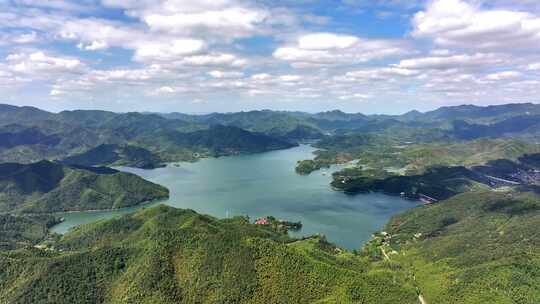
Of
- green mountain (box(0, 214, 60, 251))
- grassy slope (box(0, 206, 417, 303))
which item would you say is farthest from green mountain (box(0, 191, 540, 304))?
green mountain (box(0, 214, 60, 251))

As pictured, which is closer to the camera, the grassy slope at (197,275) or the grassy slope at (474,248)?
the grassy slope at (197,275)

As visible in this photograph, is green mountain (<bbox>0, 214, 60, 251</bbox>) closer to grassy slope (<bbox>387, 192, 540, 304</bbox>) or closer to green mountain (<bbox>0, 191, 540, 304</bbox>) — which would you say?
green mountain (<bbox>0, 191, 540, 304</bbox>)

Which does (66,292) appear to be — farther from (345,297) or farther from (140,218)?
(345,297)

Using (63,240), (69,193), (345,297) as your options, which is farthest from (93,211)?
(345,297)

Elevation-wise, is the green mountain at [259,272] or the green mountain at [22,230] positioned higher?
the green mountain at [259,272]

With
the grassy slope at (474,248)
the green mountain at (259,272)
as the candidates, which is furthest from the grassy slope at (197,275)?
the grassy slope at (474,248)

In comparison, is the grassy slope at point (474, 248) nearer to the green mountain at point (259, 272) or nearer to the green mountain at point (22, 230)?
the green mountain at point (259, 272)

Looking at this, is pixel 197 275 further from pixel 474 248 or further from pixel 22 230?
pixel 22 230
